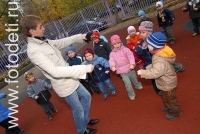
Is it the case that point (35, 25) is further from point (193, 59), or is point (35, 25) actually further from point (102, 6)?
point (102, 6)

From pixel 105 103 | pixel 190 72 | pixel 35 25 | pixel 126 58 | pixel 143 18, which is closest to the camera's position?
pixel 35 25

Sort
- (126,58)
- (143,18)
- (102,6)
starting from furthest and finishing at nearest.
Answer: (102,6), (143,18), (126,58)

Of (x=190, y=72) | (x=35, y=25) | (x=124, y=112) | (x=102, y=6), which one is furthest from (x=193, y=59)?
(x=102, y=6)

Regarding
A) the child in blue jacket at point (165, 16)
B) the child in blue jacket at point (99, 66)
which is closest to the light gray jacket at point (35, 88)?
the child in blue jacket at point (99, 66)

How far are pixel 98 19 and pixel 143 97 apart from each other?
1091 cm

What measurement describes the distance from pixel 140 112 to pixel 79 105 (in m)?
1.42

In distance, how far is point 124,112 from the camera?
377cm

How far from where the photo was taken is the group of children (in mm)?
2674

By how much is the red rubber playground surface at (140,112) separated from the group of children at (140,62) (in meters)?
0.17

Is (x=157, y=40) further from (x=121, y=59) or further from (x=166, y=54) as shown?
(x=121, y=59)

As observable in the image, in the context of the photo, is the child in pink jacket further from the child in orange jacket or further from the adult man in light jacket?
the adult man in light jacket

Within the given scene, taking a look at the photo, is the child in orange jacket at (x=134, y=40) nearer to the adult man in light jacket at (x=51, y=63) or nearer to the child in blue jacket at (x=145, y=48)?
the child in blue jacket at (x=145, y=48)

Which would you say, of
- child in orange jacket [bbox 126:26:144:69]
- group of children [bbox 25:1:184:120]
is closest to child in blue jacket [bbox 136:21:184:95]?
group of children [bbox 25:1:184:120]

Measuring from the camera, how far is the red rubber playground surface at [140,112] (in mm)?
3010
